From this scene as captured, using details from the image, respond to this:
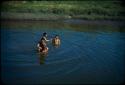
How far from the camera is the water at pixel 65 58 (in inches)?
386

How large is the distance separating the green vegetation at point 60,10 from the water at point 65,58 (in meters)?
4.79

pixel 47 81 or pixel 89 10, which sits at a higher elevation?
pixel 89 10

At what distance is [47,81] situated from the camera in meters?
9.34

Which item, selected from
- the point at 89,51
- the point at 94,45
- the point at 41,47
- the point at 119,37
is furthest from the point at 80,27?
the point at 41,47

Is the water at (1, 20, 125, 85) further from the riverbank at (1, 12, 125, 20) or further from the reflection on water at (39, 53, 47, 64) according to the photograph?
the riverbank at (1, 12, 125, 20)

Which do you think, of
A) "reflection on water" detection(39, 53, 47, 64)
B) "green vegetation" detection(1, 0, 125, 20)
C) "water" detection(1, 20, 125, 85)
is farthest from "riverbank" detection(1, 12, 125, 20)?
"reflection on water" detection(39, 53, 47, 64)

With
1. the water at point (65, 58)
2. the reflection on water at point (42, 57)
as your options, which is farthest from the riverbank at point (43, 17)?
the reflection on water at point (42, 57)

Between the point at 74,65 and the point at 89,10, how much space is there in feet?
49.6

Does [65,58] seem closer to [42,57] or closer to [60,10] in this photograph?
[42,57]

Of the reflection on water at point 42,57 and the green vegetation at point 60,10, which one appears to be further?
the green vegetation at point 60,10

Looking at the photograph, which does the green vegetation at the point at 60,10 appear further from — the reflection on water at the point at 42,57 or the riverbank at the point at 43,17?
the reflection on water at the point at 42,57

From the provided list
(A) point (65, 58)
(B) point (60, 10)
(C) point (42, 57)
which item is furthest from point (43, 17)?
(A) point (65, 58)

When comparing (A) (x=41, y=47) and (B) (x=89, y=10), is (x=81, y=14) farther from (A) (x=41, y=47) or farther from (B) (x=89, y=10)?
(A) (x=41, y=47)

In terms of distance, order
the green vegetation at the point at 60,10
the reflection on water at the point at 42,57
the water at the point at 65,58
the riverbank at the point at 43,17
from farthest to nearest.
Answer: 1. the green vegetation at the point at 60,10
2. the riverbank at the point at 43,17
3. the reflection on water at the point at 42,57
4. the water at the point at 65,58
